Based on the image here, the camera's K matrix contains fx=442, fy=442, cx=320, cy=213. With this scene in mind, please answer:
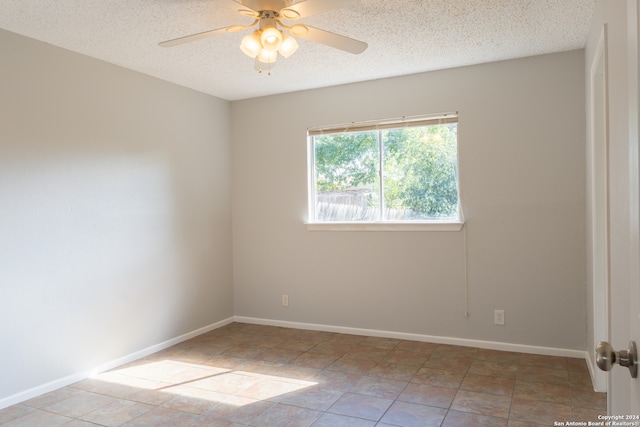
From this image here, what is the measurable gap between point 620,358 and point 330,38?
6.47 feet

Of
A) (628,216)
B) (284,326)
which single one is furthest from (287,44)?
(284,326)

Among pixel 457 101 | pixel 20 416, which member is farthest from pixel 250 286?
pixel 457 101

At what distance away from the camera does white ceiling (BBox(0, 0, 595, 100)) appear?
2.61 metres

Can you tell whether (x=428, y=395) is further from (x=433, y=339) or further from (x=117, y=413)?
(x=117, y=413)

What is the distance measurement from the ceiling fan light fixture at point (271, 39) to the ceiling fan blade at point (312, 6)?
10cm

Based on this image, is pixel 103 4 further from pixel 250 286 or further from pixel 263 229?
pixel 250 286

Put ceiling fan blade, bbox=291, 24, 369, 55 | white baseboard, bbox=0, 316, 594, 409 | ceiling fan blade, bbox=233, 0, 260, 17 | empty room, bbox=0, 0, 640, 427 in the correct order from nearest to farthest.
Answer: ceiling fan blade, bbox=233, 0, 260, 17
ceiling fan blade, bbox=291, 24, 369, 55
empty room, bbox=0, 0, 640, 427
white baseboard, bbox=0, 316, 594, 409

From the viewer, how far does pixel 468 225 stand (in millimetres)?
3789

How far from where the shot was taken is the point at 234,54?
3.38 m

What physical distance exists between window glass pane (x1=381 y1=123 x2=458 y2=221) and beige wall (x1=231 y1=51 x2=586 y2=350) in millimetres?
147

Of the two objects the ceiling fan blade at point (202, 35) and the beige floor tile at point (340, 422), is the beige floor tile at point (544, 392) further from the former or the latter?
the ceiling fan blade at point (202, 35)

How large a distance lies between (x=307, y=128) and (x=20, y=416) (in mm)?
3230

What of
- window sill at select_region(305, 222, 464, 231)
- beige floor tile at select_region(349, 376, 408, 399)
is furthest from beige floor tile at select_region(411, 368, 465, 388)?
window sill at select_region(305, 222, 464, 231)

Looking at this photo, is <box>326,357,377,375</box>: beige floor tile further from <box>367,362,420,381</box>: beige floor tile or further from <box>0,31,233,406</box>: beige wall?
<box>0,31,233,406</box>: beige wall
